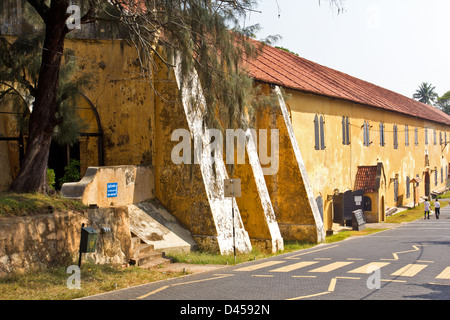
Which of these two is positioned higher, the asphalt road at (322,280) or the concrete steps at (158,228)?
the concrete steps at (158,228)

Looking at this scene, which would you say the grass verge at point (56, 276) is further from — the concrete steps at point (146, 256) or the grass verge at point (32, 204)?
the concrete steps at point (146, 256)

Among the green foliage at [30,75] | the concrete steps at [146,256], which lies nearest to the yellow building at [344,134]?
the green foliage at [30,75]

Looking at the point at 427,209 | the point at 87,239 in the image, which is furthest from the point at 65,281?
the point at 427,209

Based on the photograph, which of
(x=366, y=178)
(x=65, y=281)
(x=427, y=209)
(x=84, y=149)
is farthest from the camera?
(x=427, y=209)

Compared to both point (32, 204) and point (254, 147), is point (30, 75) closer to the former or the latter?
point (32, 204)

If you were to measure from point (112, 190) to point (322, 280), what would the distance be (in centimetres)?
761

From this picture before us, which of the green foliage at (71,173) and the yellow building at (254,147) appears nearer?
the yellow building at (254,147)

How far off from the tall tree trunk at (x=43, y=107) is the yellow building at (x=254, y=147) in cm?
266

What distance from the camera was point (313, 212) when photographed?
73.8ft

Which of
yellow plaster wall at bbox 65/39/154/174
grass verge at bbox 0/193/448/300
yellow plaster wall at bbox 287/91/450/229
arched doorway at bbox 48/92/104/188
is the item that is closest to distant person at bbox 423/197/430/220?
yellow plaster wall at bbox 287/91/450/229

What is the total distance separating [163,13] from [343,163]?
19.9 meters

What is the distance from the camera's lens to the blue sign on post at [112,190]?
1608 cm

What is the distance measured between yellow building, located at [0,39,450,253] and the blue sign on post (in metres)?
2.25

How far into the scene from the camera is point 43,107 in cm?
1341
